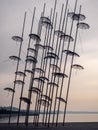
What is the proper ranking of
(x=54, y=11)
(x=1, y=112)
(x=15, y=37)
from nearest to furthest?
(x=15, y=37)
(x=54, y=11)
(x=1, y=112)

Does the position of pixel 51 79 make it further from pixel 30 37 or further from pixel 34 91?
pixel 30 37

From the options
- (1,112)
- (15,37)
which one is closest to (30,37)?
(15,37)

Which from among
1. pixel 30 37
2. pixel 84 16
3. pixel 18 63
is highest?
pixel 84 16

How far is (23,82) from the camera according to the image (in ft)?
144

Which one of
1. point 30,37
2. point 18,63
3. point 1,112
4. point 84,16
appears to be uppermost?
point 84,16

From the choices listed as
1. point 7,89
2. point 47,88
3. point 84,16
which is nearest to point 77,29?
point 84,16

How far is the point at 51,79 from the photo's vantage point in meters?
45.3

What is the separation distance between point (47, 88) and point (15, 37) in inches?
340

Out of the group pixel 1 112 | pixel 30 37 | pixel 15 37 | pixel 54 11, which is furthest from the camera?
pixel 1 112

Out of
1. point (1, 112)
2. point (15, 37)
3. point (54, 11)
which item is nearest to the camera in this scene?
point (15, 37)

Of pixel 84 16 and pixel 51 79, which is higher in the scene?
pixel 84 16

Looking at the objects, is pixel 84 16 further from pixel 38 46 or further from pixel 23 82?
pixel 23 82

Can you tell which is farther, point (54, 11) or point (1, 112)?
point (1, 112)

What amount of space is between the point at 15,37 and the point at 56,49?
6.19 meters
